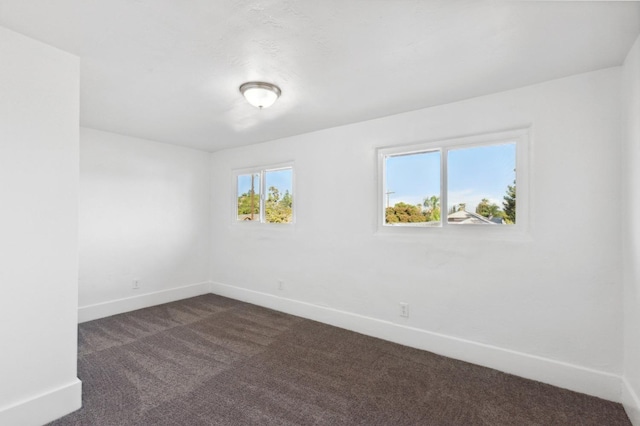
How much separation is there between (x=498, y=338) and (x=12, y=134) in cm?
377

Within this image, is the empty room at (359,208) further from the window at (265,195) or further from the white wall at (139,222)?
the window at (265,195)

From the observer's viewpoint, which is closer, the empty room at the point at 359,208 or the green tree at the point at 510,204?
the empty room at the point at 359,208

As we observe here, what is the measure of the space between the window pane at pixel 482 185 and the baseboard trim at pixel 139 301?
3942 mm

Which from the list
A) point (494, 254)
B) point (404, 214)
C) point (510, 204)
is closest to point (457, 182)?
point (510, 204)

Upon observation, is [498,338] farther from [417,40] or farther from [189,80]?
[189,80]

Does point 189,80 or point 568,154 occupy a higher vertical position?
point 189,80

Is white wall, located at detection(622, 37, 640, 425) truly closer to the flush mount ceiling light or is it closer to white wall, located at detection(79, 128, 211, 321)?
the flush mount ceiling light

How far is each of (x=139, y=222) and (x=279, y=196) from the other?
6.50 ft

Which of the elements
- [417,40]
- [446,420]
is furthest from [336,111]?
[446,420]

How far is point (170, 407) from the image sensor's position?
6.63 ft

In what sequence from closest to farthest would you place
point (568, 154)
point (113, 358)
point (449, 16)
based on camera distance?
point (449, 16)
point (568, 154)
point (113, 358)

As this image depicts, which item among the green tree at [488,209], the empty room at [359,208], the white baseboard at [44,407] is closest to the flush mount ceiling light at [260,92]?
the empty room at [359,208]

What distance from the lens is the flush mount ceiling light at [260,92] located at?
237 cm

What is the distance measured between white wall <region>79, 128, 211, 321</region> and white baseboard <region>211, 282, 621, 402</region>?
1.83m
